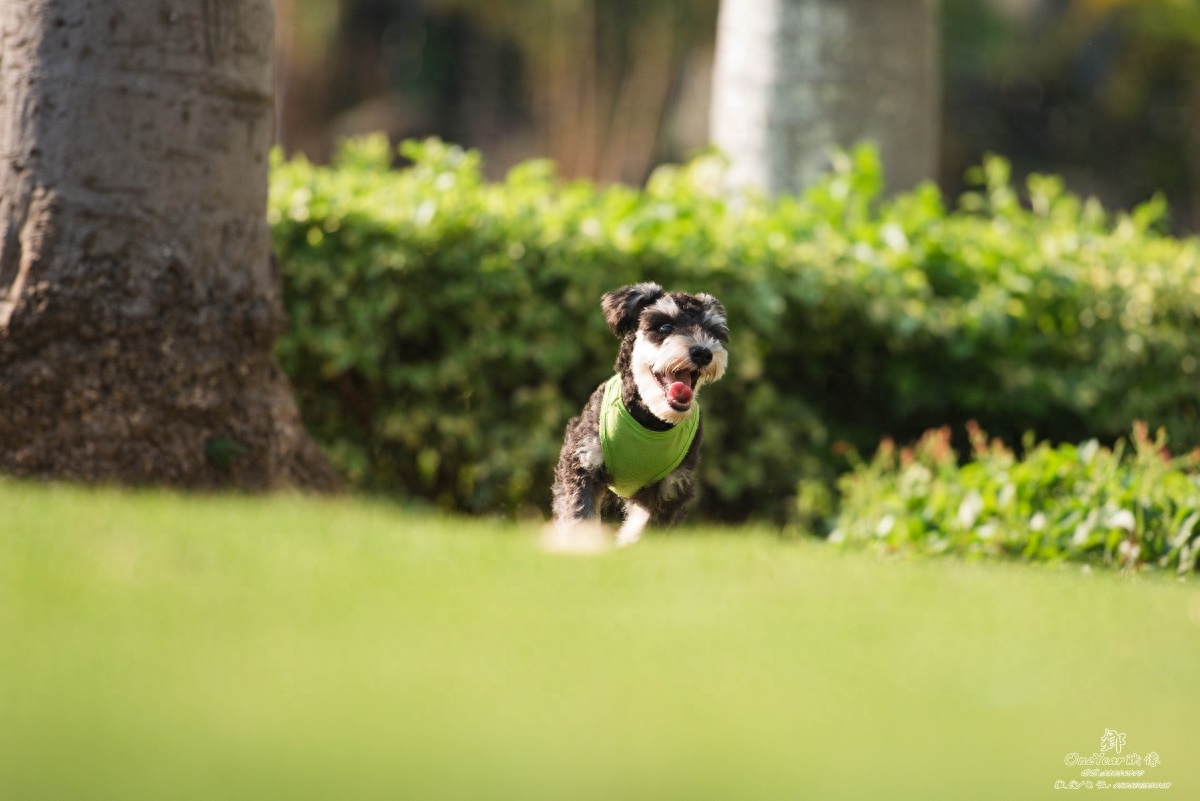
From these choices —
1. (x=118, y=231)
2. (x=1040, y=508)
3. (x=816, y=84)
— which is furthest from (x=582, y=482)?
(x=816, y=84)

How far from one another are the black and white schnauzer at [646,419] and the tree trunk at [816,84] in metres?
4.66

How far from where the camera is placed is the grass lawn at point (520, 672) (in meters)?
2.91

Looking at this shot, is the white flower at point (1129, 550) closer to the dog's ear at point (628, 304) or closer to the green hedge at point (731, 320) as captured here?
the green hedge at point (731, 320)

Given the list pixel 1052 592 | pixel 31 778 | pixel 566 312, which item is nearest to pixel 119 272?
pixel 566 312

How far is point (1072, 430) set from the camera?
8.79 metres

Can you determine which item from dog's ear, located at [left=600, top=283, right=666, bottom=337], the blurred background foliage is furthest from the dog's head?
the blurred background foliage

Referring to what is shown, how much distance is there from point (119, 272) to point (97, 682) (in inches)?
119

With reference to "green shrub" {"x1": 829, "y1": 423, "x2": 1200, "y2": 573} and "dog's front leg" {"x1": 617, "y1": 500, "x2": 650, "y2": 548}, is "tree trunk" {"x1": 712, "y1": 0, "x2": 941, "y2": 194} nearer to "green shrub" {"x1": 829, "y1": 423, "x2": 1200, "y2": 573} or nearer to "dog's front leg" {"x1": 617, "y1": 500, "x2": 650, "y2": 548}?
"green shrub" {"x1": 829, "y1": 423, "x2": 1200, "y2": 573}

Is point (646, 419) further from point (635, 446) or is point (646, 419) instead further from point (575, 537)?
point (575, 537)

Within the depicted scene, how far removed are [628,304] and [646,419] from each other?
48 centimetres

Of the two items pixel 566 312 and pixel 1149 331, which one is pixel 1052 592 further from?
pixel 1149 331

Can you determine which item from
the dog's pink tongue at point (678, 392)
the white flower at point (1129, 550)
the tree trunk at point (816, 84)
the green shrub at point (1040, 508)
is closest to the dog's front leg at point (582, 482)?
the dog's pink tongue at point (678, 392)

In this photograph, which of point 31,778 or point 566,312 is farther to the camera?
point 566,312

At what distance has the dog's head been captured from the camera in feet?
16.6
